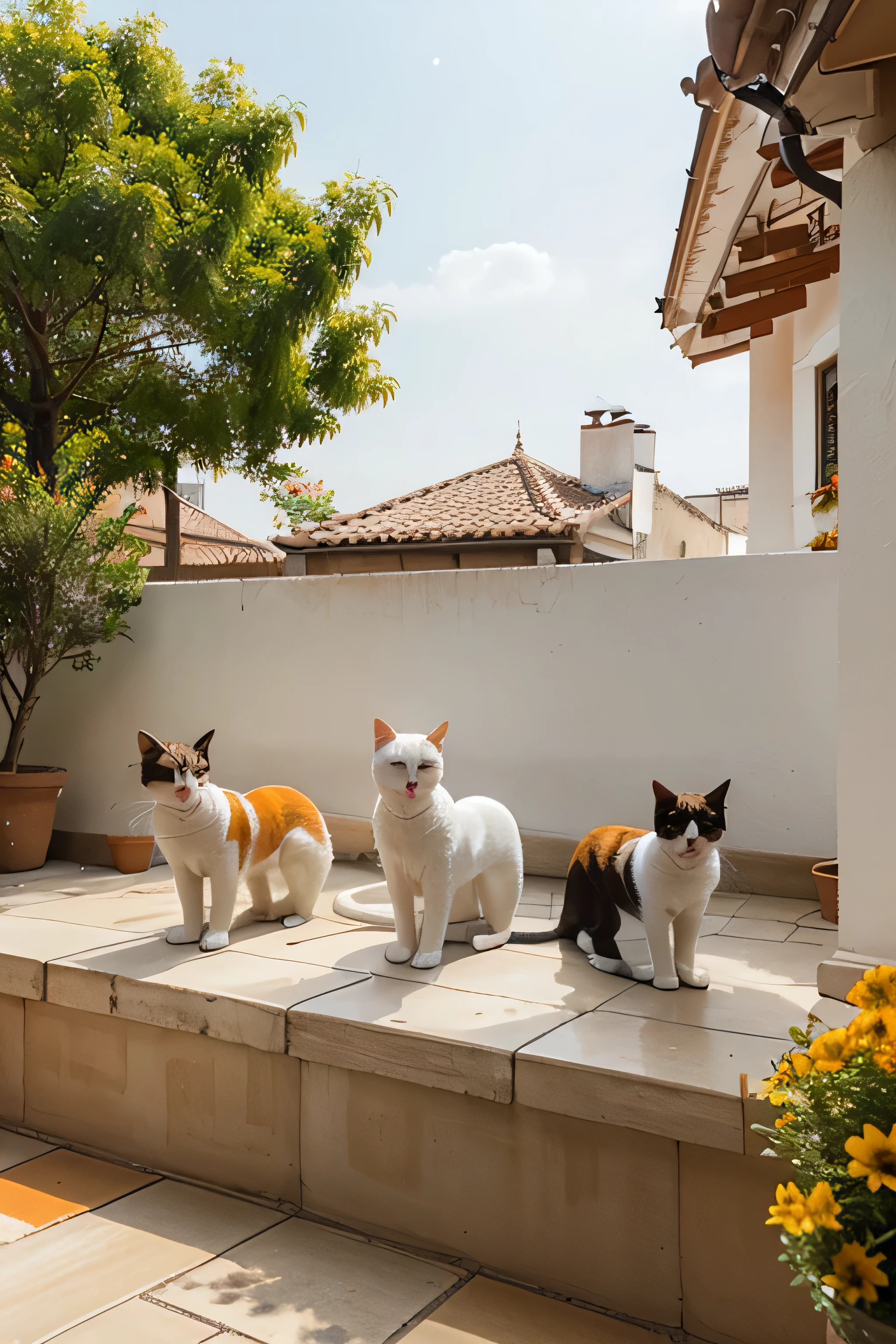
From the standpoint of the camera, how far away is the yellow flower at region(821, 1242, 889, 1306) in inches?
46.3

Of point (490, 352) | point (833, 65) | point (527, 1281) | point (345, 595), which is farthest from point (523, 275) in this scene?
point (527, 1281)

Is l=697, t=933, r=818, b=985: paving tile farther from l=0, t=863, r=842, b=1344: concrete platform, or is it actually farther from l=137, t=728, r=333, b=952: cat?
l=137, t=728, r=333, b=952: cat

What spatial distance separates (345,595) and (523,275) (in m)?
10.1

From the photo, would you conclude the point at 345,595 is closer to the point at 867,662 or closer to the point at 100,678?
the point at 100,678

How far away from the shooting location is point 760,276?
514cm

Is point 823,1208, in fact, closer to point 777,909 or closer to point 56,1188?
point 56,1188

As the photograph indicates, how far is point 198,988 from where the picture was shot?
2.47 metres

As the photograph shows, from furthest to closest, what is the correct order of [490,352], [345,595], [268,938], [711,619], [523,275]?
1. [523,275]
2. [490,352]
3. [345,595]
4. [711,619]
5. [268,938]

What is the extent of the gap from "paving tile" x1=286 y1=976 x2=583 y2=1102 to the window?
458cm

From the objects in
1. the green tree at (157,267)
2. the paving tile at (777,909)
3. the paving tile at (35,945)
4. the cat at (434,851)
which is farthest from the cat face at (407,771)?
the green tree at (157,267)

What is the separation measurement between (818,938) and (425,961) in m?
1.44

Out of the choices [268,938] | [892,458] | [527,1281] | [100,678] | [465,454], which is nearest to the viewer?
[527,1281]

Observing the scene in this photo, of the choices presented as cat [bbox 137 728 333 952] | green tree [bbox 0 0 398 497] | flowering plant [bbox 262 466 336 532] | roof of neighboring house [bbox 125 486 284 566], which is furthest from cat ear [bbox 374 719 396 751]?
flowering plant [bbox 262 466 336 532]

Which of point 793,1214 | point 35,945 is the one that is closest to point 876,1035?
point 793,1214
